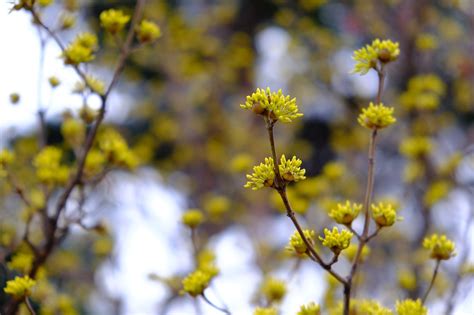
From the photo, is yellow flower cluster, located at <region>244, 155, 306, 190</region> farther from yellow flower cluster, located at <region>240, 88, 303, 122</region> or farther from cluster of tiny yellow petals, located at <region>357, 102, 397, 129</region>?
cluster of tiny yellow petals, located at <region>357, 102, 397, 129</region>

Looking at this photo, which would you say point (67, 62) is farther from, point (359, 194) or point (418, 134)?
point (359, 194)

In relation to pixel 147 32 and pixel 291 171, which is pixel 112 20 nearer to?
pixel 147 32

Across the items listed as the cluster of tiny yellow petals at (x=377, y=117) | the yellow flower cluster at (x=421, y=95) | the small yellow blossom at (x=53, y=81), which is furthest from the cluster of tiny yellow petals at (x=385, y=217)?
the yellow flower cluster at (x=421, y=95)

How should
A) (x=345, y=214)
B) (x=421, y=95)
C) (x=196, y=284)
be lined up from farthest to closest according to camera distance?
(x=421, y=95), (x=196, y=284), (x=345, y=214)

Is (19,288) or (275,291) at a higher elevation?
(275,291)

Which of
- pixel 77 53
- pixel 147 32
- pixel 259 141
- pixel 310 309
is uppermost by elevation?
pixel 259 141

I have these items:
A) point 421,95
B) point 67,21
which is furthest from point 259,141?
point 67,21
